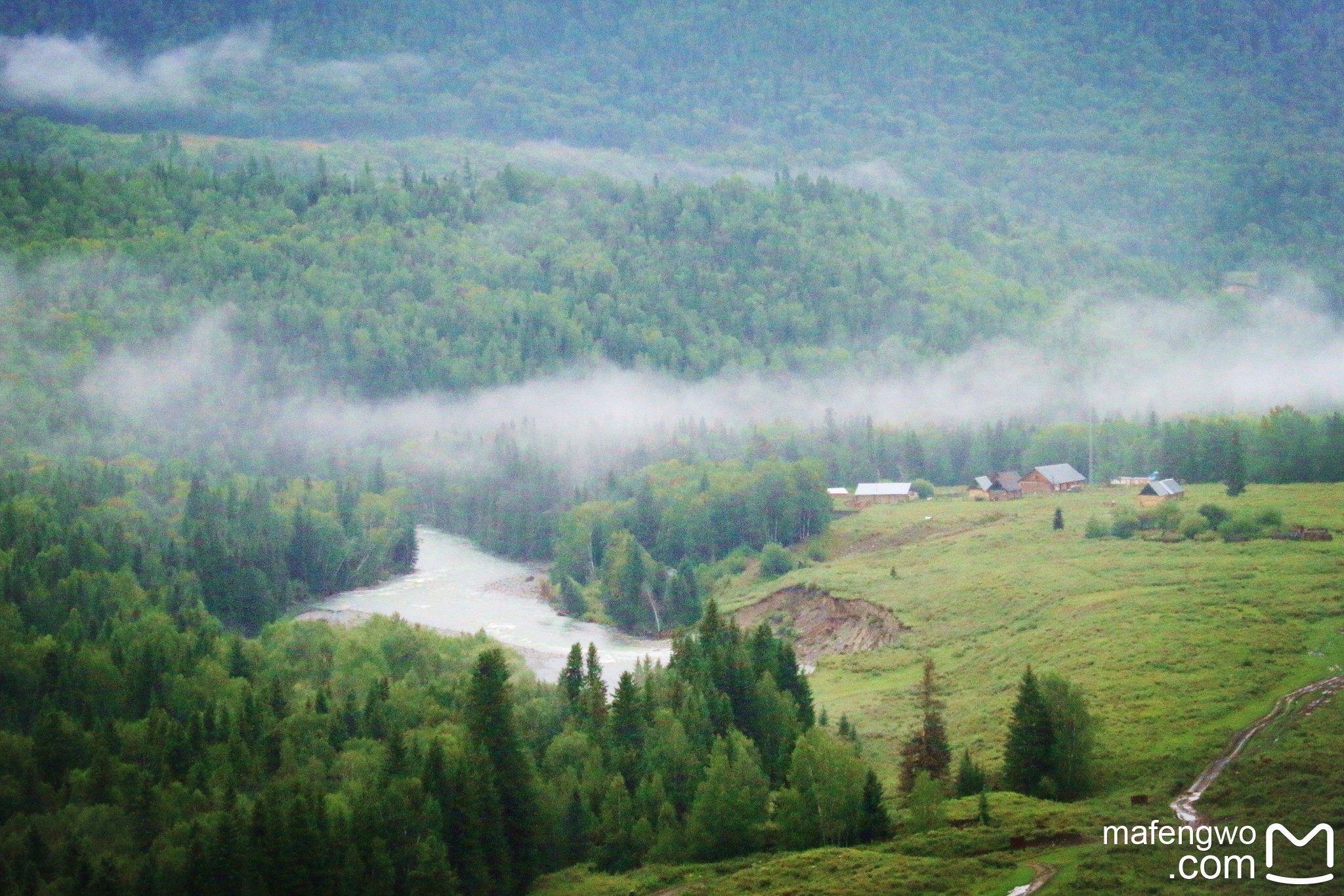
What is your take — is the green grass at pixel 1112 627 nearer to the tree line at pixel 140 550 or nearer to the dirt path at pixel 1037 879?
the dirt path at pixel 1037 879

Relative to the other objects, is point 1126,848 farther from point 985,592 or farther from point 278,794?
point 985,592

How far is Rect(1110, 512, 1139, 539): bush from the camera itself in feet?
503

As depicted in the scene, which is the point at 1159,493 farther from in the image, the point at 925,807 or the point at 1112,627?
the point at 925,807

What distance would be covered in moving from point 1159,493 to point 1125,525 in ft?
48.9

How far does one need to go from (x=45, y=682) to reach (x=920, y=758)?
61632 mm

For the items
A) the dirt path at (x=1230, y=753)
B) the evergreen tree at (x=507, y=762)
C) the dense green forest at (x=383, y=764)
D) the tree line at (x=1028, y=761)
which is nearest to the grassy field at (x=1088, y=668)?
the dirt path at (x=1230, y=753)

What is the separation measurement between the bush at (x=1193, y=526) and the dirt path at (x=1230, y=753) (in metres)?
48.8

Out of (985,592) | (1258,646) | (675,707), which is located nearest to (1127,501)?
(985,592)

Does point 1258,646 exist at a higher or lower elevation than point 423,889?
higher

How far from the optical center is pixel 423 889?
8306 centimetres

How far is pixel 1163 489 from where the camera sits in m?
168

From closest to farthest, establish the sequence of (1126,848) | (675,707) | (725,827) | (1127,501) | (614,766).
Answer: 1. (1126,848)
2. (725,827)
3. (614,766)
4. (675,707)
5. (1127,501)
